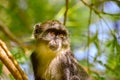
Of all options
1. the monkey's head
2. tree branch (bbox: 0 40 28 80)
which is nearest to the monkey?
the monkey's head

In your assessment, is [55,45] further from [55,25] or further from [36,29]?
[36,29]

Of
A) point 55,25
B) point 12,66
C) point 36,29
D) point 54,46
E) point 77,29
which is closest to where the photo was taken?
point 12,66

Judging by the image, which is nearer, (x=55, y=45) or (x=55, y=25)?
(x=55, y=45)

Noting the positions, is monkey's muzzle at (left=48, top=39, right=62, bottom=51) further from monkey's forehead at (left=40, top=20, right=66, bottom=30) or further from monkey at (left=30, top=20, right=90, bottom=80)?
monkey's forehead at (left=40, top=20, right=66, bottom=30)

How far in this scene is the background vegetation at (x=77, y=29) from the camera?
4.32 metres

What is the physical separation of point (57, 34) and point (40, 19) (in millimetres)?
1925

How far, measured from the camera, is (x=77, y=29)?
5938 mm

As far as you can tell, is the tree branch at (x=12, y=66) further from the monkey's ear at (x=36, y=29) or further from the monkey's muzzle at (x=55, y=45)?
the monkey's ear at (x=36, y=29)

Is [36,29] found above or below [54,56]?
above

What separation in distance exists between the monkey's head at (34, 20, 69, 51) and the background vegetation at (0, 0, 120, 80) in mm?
228

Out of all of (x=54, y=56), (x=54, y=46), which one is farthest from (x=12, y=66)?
(x=54, y=56)

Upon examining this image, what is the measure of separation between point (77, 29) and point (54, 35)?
146 centimetres

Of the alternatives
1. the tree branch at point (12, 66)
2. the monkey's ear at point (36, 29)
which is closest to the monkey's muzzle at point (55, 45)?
the monkey's ear at point (36, 29)

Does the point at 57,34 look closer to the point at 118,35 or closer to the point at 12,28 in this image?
the point at 118,35
